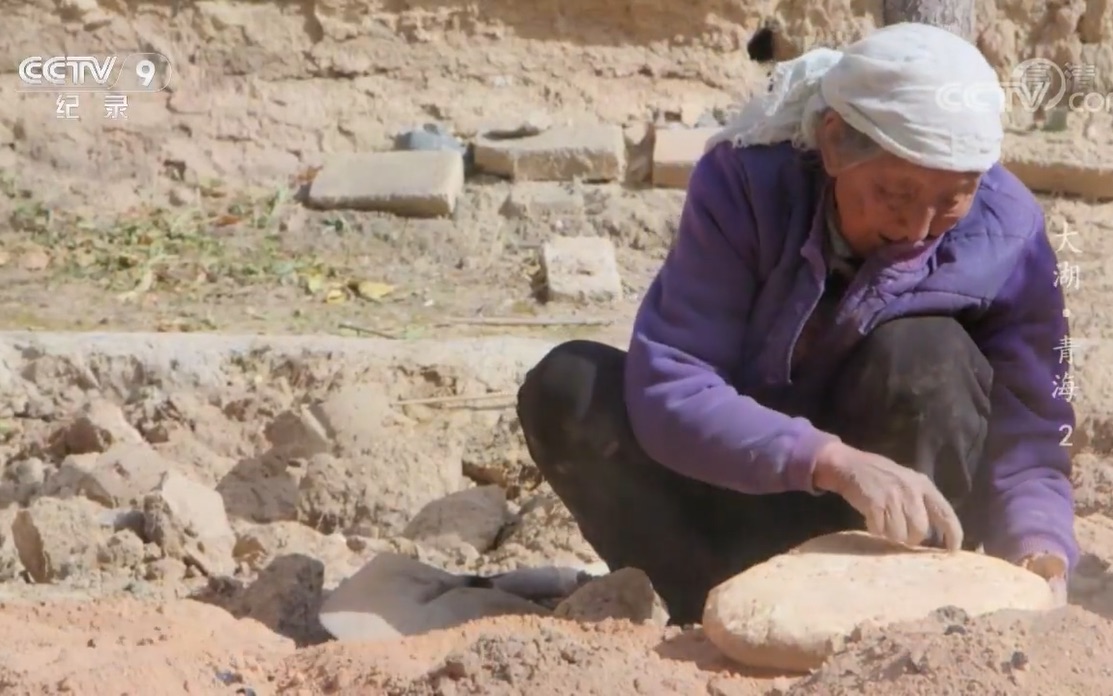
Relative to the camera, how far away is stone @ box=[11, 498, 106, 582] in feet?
11.4

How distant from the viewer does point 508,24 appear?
686cm

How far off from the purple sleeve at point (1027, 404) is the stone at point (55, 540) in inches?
70.1

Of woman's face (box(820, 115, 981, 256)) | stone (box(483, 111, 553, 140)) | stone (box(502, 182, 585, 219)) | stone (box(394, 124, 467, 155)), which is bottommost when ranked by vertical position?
stone (box(502, 182, 585, 219))

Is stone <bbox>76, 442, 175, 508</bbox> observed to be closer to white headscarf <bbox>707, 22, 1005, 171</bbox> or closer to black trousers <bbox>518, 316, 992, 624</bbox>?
black trousers <bbox>518, 316, 992, 624</bbox>

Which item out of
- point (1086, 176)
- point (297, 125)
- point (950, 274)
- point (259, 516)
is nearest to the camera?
point (950, 274)

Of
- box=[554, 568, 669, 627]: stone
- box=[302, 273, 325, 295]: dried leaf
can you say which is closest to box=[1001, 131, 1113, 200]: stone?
box=[302, 273, 325, 295]: dried leaf

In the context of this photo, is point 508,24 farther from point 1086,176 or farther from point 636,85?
point 1086,176

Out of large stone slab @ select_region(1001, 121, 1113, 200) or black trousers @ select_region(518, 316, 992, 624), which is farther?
large stone slab @ select_region(1001, 121, 1113, 200)

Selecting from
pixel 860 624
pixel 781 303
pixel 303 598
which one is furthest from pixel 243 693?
pixel 781 303

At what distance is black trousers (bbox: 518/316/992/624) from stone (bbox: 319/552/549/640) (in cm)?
23

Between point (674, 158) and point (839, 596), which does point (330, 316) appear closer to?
point (674, 158)

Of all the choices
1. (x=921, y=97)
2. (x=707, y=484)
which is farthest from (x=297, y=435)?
(x=921, y=97)

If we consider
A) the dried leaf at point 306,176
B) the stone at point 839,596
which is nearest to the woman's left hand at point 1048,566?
the stone at point 839,596

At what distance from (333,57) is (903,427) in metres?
4.47
